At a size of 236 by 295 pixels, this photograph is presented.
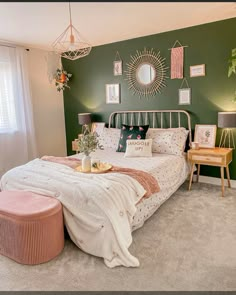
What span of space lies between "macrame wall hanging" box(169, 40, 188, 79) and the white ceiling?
317 mm

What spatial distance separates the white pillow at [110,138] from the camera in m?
4.16

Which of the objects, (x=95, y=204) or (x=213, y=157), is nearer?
(x=95, y=204)

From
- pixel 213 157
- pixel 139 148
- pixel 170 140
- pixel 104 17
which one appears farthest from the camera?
pixel 170 140

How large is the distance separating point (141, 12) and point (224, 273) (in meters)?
2.99

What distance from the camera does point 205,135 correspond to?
3.71 metres

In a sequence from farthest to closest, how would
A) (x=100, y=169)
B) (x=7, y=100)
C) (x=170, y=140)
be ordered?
1. (x=7, y=100)
2. (x=170, y=140)
3. (x=100, y=169)

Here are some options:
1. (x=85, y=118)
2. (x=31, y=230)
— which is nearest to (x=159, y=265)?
(x=31, y=230)

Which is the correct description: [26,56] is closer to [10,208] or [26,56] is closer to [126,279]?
[10,208]

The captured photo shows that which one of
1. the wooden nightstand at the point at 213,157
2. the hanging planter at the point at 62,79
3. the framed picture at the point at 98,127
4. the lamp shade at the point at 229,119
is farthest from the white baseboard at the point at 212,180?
the hanging planter at the point at 62,79

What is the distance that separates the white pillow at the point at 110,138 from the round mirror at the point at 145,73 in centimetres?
100

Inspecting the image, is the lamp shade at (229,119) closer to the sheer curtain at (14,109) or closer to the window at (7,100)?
the sheer curtain at (14,109)

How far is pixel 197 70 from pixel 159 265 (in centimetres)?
293

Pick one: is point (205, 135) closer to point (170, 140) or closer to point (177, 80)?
point (170, 140)
